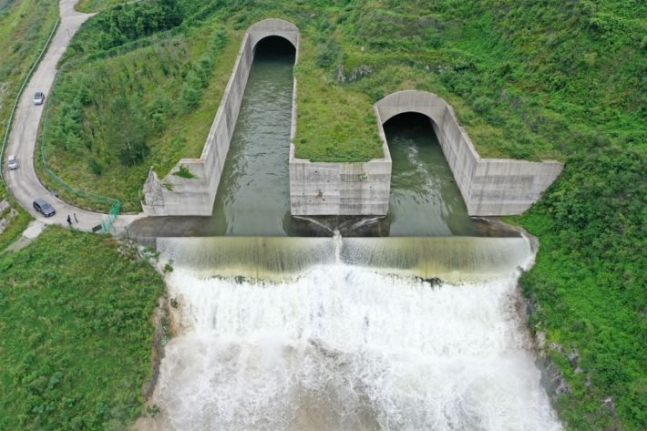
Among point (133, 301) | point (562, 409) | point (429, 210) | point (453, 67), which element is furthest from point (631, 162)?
point (133, 301)

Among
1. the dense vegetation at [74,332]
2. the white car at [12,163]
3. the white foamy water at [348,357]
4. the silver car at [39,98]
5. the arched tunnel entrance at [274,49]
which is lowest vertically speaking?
the white foamy water at [348,357]

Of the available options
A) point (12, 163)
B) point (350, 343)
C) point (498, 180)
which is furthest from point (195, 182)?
point (498, 180)

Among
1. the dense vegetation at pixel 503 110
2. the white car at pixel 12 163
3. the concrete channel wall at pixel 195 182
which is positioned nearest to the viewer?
the dense vegetation at pixel 503 110

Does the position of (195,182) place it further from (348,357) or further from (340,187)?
(348,357)

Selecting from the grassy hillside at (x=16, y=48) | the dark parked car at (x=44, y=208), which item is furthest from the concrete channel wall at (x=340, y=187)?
the grassy hillside at (x=16, y=48)

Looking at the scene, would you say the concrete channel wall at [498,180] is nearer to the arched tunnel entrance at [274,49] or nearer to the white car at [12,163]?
the arched tunnel entrance at [274,49]
